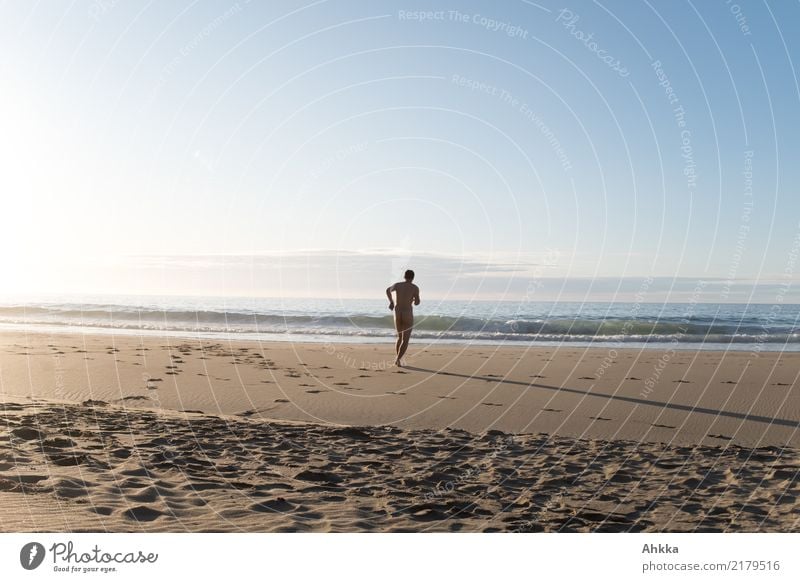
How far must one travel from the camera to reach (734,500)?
615 cm

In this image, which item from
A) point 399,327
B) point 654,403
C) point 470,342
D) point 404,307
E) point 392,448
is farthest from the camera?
point 470,342

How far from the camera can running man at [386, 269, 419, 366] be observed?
634 inches

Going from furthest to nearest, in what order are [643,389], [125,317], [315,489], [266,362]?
[125,317] < [266,362] < [643,389] < [315,489]

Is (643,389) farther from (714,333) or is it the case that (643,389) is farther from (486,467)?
(714,333)

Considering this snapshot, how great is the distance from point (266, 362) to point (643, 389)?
9.13 metres

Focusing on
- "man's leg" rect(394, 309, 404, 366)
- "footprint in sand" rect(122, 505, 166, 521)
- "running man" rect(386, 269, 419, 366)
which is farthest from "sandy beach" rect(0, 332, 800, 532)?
"running man" rect(386, 269, 419, 366)

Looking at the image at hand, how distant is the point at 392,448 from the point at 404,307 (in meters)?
8.34

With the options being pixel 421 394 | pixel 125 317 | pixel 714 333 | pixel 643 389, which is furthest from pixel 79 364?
pixel 714 333

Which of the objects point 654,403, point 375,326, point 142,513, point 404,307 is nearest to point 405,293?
point 404,307

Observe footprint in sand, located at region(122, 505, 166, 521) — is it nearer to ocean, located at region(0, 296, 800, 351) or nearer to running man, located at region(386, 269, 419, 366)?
running man, located at region(386, 269, 419, 366)

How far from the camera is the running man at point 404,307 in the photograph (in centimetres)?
1611

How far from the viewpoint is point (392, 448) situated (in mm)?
7918

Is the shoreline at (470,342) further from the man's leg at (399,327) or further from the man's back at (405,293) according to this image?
the man's back at (405,293)

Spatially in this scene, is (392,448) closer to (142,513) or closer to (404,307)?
(142,513)
